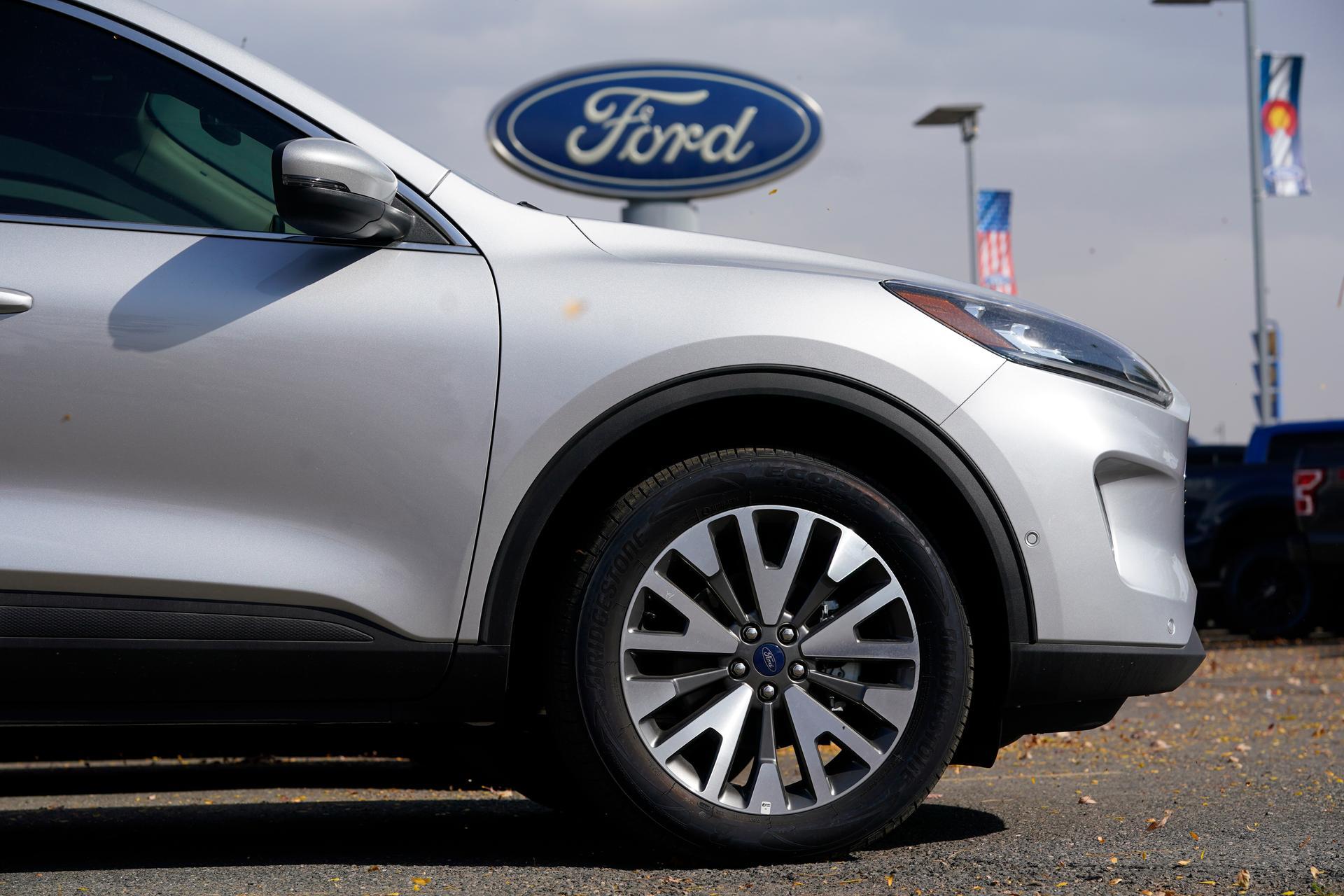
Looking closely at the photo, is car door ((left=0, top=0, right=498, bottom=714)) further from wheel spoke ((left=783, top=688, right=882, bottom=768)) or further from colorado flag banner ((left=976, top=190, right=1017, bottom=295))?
colorado flag banner ((left=976, top=190, right=1017, bottom=295))

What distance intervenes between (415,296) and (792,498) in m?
0.88

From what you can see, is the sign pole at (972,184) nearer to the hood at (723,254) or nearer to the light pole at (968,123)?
the light pole at (968,123)

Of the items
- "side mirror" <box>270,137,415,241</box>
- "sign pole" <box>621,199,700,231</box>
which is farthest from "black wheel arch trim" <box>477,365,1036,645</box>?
"sign pole" <box>621,199,700,231</box>

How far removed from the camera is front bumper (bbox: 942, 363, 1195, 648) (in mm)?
2969

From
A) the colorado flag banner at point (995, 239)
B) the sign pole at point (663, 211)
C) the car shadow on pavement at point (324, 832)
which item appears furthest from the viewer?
the colorado flag banner at point (995, 239)

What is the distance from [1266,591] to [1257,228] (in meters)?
12.4

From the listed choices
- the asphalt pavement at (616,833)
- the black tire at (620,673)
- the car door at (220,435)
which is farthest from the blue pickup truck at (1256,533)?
the car door at (220,435)

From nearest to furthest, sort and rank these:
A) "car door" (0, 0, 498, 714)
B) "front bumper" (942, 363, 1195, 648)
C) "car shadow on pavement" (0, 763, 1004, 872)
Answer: "car door" (0, 0, 498, 714), "front bumper" (942, 363, 1195, 648), "car shadow on pavement" (0, 763, 1004, 872)

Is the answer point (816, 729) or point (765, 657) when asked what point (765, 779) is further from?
point (765, 657)

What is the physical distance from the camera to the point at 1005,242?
23.3 m

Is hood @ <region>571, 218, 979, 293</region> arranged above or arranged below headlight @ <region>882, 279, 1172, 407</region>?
above

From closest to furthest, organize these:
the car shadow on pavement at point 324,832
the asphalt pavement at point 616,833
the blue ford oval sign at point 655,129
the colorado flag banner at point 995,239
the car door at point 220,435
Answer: the car door at point 220,435, the asphalt pavement at point 616,833, the car shadow on pavement at point 324,832, the blue ford oval sign at point 655,129, the colorado flag banner at point 995,239

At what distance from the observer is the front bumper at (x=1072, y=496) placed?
2969 millimetres

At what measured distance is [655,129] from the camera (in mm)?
18094
